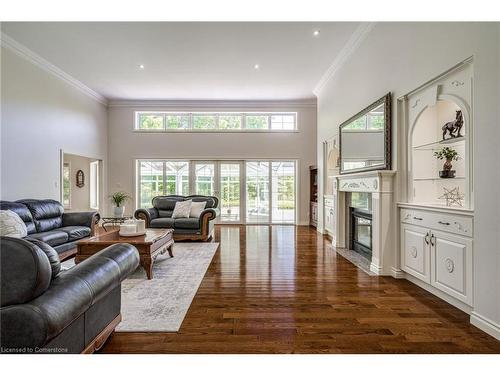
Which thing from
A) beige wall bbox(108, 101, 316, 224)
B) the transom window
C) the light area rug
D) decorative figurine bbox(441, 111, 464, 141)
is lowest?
the light area rug

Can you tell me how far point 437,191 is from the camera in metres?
3.36

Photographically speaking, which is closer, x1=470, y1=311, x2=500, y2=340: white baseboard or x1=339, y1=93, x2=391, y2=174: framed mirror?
x1=470, y1=311, x2=500, y2=340: white baseboard

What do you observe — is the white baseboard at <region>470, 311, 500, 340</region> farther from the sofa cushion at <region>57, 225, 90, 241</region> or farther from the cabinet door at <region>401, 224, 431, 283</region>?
the sofa cushion at <region>57, 225, 90, 241</region>

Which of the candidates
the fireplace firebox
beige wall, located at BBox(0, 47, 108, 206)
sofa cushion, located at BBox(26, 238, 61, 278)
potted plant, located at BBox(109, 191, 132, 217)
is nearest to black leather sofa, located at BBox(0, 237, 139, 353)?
sofa cushion, located at BBox(26, 238, 61, 278)

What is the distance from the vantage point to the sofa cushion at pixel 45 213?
4441mm

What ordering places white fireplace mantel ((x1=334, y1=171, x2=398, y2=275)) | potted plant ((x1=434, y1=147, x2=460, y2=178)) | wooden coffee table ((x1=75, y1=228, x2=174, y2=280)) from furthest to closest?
white fireplace mantel ((x1=334, y1=171, x2=398, y2=275)), wooden coffee table ((x1=75, y1=228, x2=174, y2=280)), potted plant ((x1=434, y1=147, x2=460, y2=178))

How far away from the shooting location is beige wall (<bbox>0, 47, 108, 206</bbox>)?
4.70m

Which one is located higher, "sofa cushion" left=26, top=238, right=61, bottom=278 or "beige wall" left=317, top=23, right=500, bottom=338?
"beige wall" left=317, top=23, right=500, bottom=338

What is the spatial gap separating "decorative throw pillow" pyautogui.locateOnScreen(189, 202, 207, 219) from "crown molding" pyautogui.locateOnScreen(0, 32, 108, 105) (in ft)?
13.3

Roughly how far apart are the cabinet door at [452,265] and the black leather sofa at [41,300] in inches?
114

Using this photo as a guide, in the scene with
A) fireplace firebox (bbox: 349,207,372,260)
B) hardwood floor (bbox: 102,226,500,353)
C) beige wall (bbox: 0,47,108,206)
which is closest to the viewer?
hardwood floor (bbox: 102,226,500,353)

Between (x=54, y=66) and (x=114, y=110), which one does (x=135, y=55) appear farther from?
(x=114, y=110)

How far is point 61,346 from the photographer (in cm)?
143

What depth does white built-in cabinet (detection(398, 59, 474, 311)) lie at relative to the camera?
2.46 meters
